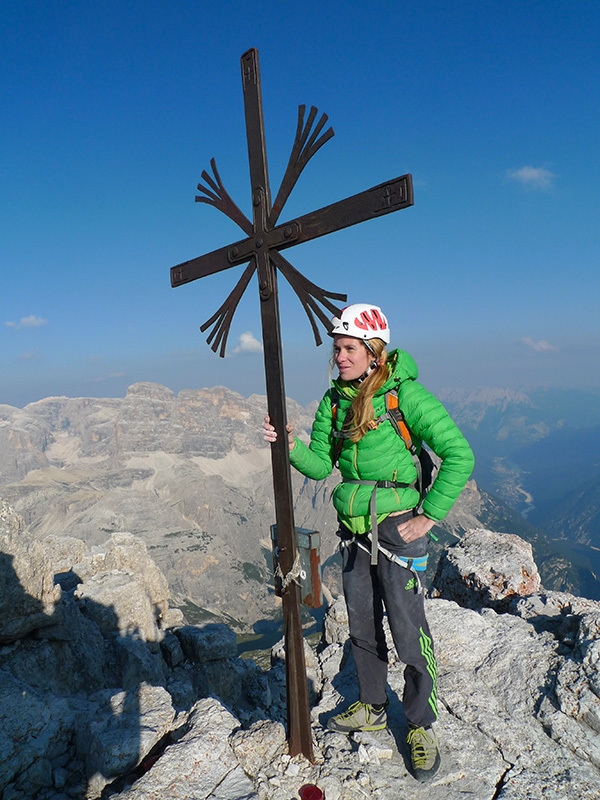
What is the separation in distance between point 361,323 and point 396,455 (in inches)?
56.9

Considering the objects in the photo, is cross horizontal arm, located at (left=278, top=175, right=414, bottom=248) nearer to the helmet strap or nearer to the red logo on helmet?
the red logo on helmet

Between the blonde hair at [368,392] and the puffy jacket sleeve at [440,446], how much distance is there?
311 millimetres

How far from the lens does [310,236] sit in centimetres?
464

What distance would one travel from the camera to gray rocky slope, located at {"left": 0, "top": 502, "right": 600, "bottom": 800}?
5020 millimetres

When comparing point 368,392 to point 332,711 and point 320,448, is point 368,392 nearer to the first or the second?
point 320,448

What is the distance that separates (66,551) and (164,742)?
16.8 meters

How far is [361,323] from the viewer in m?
5.06

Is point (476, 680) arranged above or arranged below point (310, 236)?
below

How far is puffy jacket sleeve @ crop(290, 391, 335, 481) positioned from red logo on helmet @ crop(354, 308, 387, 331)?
958 mm

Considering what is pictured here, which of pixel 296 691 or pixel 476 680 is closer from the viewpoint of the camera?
pixel 296 691

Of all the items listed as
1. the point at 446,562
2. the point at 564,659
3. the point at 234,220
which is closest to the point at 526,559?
the point at 446,562

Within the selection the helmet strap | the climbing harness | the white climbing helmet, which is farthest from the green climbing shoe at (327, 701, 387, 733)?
the white climbing helmet

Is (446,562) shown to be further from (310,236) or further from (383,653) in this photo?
(310,236)

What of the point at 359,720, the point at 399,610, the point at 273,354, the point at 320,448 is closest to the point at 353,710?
the point at 359,720
